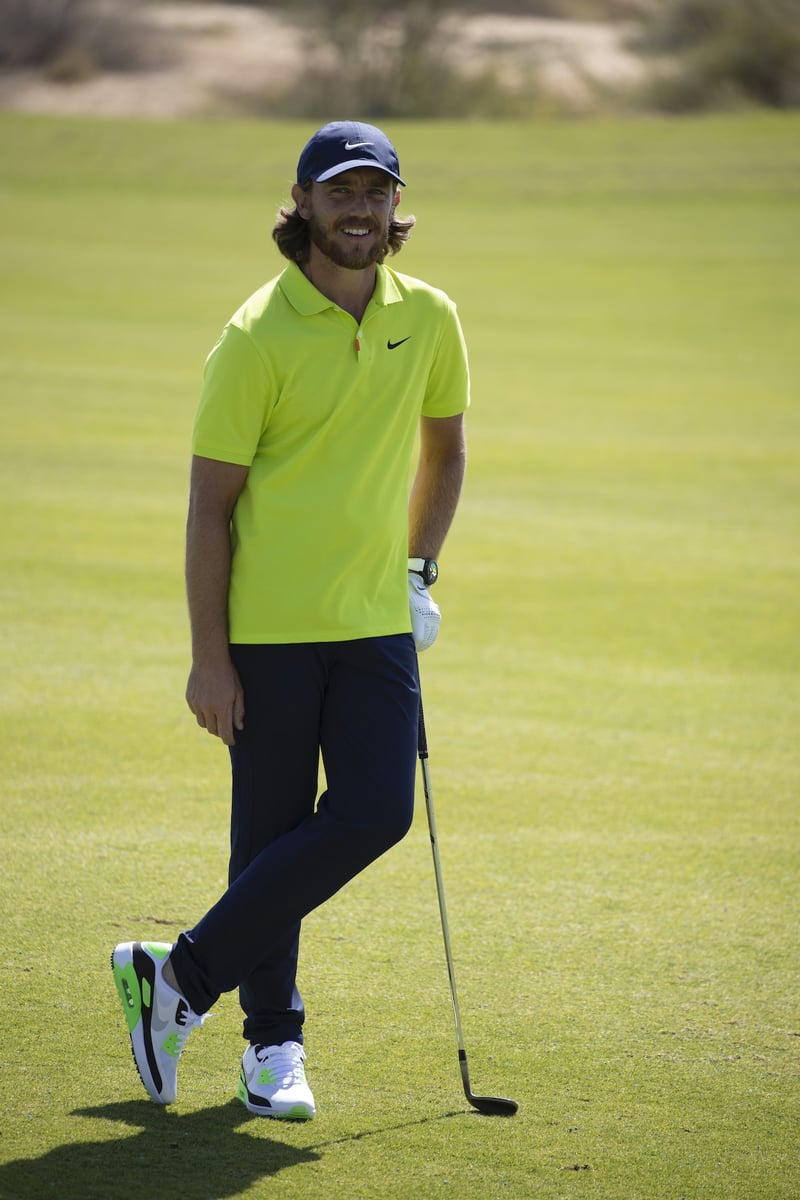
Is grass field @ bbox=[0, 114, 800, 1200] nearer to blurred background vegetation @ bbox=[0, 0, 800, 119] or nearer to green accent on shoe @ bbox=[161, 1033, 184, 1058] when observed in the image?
green accent on shoe @ bbox=[161, 1033, 184, 1058]

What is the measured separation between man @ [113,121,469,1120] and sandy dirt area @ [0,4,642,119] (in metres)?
46.2

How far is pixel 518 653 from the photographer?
8.34 m

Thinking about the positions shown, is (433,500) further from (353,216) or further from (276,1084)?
(276,1084)

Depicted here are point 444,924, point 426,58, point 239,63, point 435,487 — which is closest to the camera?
point 444,924

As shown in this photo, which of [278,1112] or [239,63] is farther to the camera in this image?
[239,63]

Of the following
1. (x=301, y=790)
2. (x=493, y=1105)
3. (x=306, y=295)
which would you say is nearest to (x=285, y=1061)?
(x=493, y=1105)

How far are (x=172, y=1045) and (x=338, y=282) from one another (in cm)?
179

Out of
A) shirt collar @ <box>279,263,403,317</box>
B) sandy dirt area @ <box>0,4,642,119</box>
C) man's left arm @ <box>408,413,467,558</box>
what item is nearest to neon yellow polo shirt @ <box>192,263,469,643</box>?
shirt collar @ <box>279,263,403,317</box>

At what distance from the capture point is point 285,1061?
3.67 metres

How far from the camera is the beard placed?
3.65 m

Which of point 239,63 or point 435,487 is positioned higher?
point 239,63

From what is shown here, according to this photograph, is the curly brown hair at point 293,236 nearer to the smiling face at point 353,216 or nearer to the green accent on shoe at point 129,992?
the smiling face at point 353,216

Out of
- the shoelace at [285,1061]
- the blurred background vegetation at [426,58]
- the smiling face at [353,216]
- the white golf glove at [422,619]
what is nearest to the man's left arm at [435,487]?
the white golf glove at [422,619]

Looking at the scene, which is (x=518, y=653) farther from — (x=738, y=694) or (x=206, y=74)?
(x=206, y=74)
